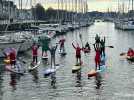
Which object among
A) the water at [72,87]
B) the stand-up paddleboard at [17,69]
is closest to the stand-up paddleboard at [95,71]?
the water at [72,87]

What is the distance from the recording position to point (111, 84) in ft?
98.8

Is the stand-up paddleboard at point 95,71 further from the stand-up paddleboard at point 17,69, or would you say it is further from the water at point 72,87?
the stand-up paddleboard at point 17,69

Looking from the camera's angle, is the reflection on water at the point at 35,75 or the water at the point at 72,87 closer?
the water at the point at 72,87

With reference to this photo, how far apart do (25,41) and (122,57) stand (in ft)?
43.5

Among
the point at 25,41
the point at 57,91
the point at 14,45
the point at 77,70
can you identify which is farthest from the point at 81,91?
the point at 25,41

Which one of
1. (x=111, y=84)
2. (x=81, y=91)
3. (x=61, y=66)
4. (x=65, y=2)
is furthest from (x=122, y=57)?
(x=65, y=2)

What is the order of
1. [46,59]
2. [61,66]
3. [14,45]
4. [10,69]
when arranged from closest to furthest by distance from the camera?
1. [10,69]
2. [61,66]
3. [46,59]
4. [14,45]

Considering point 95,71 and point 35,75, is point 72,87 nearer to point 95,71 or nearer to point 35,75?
point 95,71

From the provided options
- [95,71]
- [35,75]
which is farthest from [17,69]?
[95,71]

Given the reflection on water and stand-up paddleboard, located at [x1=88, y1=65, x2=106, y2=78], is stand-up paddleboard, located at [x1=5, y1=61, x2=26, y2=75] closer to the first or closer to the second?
the reflection on water

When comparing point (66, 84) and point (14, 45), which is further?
point (14, 45)

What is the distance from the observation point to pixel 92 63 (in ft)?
140

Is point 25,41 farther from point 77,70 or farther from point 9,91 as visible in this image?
point 9,91

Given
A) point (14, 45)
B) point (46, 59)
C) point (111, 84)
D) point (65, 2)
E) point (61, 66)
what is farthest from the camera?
point (65, 2)
